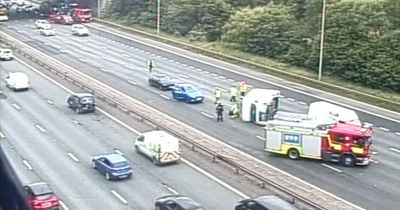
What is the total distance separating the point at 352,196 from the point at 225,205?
1555 millimetres

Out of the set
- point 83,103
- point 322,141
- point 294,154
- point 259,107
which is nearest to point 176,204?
point 294,154

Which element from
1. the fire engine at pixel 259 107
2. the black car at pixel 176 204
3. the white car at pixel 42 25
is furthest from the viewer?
the white car at pixel 42 25

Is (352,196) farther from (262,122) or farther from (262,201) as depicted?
(262,122)

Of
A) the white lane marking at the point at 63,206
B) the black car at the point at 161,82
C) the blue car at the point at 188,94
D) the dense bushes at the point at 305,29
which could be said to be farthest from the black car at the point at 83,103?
the dense bushes at the point at 305,29

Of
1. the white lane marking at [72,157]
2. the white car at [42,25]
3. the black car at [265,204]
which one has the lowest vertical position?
the white lane marking at [72,157]

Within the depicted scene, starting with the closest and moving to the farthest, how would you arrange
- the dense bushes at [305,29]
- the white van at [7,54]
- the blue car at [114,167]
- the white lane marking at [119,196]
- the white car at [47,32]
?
the white lane marking at [119,196] < the blue car at [114,167] < the dense bushes at [305,29] < the white van at [7,54] < the white car at [47,32]

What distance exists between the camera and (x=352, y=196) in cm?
765

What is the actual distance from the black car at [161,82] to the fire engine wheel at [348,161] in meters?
5.51

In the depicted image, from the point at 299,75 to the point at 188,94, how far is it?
3614 mm

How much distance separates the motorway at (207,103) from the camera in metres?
8.16

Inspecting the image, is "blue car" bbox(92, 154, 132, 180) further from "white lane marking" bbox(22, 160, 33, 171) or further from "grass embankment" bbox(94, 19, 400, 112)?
"grass embankment" bbox(94, 19, 400, 112)

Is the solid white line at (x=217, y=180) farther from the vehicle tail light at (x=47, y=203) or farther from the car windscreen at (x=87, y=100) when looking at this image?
the car windscreen at (x=87, y=100)

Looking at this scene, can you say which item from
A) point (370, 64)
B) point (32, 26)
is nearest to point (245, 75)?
point (370, 64)

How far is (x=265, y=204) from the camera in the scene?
6719 millimetres
